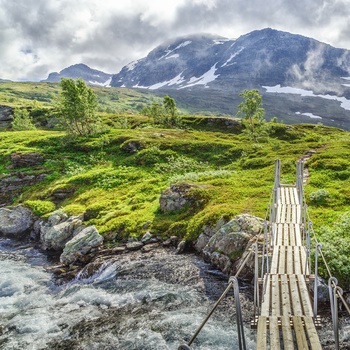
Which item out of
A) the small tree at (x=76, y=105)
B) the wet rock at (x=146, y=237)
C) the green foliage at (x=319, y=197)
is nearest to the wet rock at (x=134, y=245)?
the wet rock at (x=146, y=237)

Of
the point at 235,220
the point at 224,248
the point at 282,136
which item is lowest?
the point at 224,248

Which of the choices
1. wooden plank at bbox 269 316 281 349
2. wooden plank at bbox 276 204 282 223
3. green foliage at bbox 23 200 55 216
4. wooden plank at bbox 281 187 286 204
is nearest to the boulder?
wooden plank at bbox 276 204 282 223

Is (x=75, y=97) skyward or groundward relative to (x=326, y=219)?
skyward

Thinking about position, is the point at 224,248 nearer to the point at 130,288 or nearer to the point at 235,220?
the point at 235,220

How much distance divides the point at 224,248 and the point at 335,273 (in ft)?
23.4

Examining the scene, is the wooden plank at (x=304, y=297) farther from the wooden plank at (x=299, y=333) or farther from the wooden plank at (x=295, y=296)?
the wooden plank at (x=299, y=333)

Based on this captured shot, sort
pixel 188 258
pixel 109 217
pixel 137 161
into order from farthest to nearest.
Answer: pixel 137 161 → pixel 109 217 → pixel 188 258

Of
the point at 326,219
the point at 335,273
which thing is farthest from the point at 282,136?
the point at 335,273

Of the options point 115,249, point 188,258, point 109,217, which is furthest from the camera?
point 109,217

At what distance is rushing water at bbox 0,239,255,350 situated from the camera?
1530 cm

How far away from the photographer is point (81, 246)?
26.9 metres

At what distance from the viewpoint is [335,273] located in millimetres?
17375

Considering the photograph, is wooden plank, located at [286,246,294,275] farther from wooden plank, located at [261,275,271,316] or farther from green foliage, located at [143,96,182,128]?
green foliage, located at [143,96,182,128]

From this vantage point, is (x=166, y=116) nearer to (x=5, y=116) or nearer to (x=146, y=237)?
(x=5, y=116)
